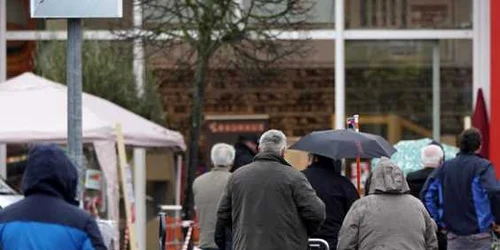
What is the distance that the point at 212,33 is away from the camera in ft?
51.9

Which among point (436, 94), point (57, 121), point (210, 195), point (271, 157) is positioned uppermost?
point (436, 94)

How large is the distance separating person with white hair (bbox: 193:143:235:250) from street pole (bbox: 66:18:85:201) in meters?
5.18

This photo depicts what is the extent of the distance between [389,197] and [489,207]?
2514 millimetres

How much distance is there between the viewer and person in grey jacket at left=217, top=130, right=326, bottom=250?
906 centimetres

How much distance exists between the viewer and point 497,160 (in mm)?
18219

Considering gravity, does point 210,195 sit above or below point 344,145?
below

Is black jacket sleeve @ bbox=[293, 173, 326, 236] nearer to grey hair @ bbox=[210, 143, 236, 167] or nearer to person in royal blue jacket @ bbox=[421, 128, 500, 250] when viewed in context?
person in royal blue jacket @ bbox=[421, 128, 500, 250]

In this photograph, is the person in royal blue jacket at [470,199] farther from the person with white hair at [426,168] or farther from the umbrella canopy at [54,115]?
the umbrella canopy at [54,115]

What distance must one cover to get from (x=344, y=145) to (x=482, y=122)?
7.83m

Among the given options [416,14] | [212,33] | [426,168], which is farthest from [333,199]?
[416,14]

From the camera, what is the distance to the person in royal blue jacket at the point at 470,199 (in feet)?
36.4

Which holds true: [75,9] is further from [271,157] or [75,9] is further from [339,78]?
[339,78]

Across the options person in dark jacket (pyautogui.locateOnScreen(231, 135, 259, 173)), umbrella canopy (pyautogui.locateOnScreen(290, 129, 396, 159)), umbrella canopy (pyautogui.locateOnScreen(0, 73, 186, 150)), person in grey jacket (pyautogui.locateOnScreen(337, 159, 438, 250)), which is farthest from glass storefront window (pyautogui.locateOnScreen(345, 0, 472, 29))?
person in grey jacket (pyautogui.locateOnScreen(337, 159, 438, 250))

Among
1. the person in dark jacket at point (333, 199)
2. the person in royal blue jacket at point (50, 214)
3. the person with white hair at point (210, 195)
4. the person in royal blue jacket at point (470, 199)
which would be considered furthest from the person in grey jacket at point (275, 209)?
the person with white hair at point (210, 195)
